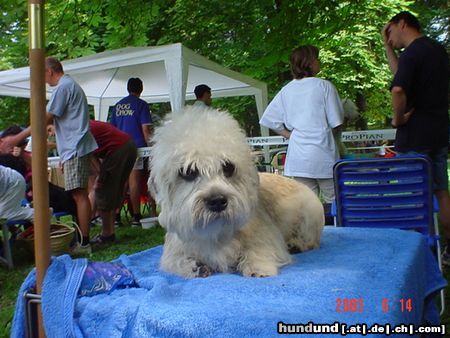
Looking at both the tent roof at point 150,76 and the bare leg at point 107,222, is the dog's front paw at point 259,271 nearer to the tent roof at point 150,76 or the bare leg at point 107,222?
the bare leg at point 107,222

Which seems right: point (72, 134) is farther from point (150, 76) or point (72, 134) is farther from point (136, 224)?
point (150, 76)

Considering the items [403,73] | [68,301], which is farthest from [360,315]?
[403,73]

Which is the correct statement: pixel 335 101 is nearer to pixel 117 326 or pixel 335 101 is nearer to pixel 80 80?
pixel 117 326

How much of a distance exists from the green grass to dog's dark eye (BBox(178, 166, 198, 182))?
2.17m

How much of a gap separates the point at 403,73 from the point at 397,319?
9.24 feet

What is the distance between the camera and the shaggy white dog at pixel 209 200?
74.1 inches

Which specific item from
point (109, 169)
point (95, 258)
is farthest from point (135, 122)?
point (95, 258)

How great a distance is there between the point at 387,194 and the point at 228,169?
1.90 meters

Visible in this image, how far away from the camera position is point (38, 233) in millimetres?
1688

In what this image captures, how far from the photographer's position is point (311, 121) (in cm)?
411

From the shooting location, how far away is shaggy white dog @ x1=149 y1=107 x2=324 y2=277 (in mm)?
1883

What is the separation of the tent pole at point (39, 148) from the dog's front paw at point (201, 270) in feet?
1.98
